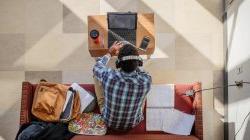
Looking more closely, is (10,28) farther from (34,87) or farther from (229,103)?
(229,103)

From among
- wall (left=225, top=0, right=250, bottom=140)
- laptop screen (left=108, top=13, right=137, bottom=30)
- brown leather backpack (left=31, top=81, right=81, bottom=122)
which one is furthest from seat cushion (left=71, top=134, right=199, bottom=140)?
laptop screen (left=108, top=13, right=137, bottom=30)

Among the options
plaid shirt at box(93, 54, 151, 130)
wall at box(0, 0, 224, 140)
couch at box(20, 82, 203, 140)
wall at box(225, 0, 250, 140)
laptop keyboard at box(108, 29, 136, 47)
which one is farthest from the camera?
wall at box(0, 0, 224, 140)

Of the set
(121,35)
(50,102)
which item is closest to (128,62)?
(121,35)

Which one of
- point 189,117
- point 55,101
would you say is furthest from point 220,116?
point 55,101

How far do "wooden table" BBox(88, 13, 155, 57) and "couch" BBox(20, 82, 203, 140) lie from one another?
35 cm

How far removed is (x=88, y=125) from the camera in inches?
145

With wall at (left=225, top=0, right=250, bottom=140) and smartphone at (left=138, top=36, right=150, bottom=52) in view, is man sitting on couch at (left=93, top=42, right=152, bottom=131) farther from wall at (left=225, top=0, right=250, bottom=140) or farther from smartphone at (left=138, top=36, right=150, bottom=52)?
wall at (left=225, top=0, right=250, bottom=140)

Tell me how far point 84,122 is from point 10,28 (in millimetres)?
1680

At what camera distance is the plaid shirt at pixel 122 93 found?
340cm

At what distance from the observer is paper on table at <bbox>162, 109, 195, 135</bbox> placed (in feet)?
12.2

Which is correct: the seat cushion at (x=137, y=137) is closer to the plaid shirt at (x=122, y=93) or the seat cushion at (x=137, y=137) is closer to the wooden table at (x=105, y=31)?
the plaid shirt at (x=122, y=93)

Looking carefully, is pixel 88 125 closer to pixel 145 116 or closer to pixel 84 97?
pixel 84 97

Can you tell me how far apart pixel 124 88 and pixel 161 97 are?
1.92 feet

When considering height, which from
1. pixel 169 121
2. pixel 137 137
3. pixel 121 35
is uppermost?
pixel 121 35
